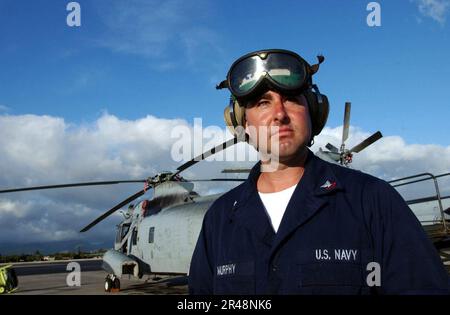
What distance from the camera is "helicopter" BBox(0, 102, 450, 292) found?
11758 millimetres

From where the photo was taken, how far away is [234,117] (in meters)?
2.97

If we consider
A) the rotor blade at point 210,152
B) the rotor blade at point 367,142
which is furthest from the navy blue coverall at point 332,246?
the rotor blade at point 367,142

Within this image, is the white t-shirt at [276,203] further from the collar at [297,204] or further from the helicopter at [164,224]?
the helicopter at [164,224]

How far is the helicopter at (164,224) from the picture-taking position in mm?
11758

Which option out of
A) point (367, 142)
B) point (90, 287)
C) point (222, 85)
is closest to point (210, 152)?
point (367, 142)

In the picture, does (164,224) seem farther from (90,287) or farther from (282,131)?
(282,131)

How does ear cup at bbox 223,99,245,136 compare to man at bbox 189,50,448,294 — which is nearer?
man at bbox 189,50,448,294

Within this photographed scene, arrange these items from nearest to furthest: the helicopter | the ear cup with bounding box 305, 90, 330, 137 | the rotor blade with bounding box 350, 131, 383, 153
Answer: the ear cup with bounding box 305, 90, 330, 137 < the rotor blade with bounding box 350, 131, 383, 153 < the helicopter

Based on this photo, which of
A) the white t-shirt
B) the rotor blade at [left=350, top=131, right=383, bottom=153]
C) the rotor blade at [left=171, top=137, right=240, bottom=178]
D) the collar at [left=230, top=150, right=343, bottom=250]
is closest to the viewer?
the collar at [left=230, top=150, right=343, bottom=250]

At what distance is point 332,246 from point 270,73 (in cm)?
115

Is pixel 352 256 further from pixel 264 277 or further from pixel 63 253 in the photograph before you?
pixel 63 253

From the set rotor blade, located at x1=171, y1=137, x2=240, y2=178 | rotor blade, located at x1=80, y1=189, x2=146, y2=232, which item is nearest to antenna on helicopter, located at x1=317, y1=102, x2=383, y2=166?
rotor blade, located at x1=171, y1=137, x2=240, y2=178

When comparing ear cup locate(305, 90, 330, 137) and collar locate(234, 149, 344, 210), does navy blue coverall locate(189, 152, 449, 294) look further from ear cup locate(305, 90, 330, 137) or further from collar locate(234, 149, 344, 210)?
ear cup locate(305, 90, 330, 137)
